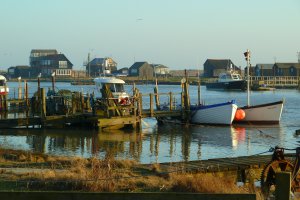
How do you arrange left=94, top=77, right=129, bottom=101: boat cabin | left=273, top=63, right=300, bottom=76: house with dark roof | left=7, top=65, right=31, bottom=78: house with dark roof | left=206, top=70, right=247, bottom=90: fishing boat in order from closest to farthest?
left=94, top=77, right=129, bottom=101: boat cabin < left=206, top=70, right=247, bottom=90: fishing boat < left=273, top=63, right=300, bottom=76: house with dark roof < left=7, top=65, right=31, bottom=78: house with dark roof

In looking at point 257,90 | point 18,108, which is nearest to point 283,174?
point 18,108

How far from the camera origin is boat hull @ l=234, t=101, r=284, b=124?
40.2m

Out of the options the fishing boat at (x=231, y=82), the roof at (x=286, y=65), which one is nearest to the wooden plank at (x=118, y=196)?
the fishing boat at (x=231, y=82)

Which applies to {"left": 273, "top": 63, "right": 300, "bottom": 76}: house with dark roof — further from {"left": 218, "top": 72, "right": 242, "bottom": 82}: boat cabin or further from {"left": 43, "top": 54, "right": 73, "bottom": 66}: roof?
{"left": 43, "top": 54, "right": 73, "bottom": 66}: roof

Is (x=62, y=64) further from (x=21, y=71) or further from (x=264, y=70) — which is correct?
(x=264, y=70)

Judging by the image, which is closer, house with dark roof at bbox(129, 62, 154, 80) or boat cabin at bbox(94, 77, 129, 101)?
boat cabin at bbox(94, 77, 129, 101)

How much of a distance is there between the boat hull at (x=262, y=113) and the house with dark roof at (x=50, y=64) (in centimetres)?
13976

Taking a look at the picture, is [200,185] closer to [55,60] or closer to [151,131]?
[151,131]

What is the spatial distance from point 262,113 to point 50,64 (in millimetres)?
143192

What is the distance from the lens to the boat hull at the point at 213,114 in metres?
38.7

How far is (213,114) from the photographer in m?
38.8

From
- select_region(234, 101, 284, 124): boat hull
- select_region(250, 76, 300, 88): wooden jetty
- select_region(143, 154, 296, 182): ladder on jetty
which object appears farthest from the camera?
select_region(250, 76, 300, 88): wooden jetty

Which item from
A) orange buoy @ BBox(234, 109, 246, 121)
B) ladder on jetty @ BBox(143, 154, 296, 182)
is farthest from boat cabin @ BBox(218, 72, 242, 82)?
ladder on jetty @ BBox(143, 154, 296, 182)

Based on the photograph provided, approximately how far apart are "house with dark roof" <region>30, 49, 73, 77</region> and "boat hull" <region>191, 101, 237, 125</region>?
140 metres
